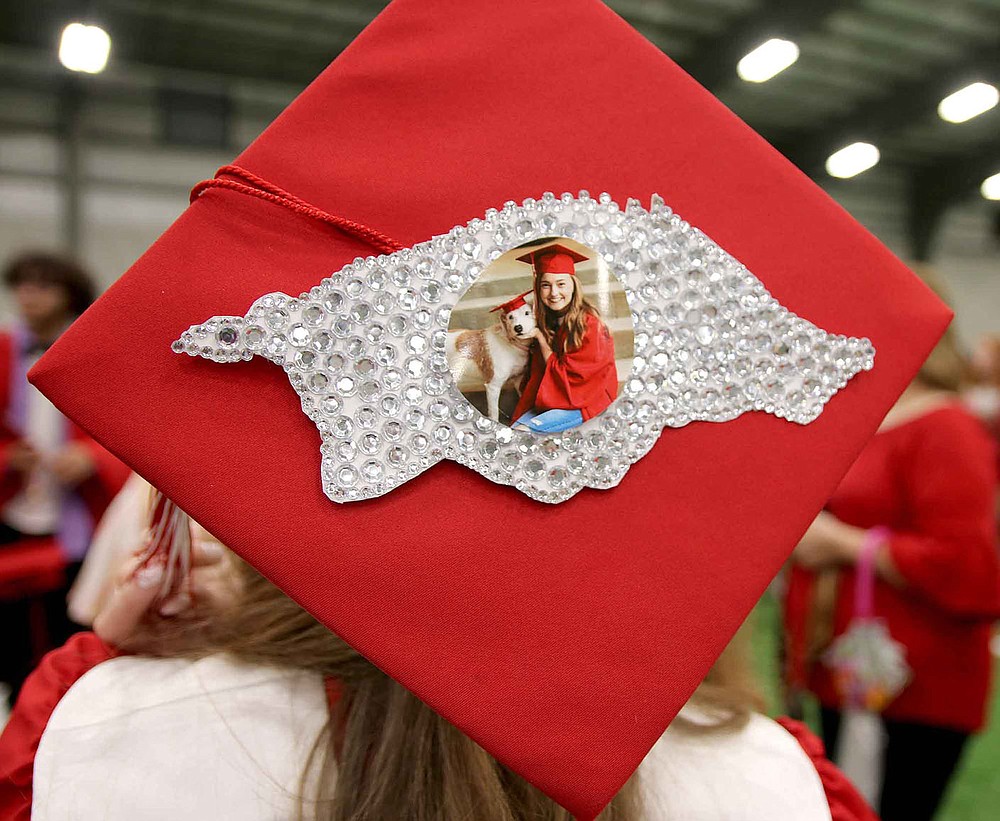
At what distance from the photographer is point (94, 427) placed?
473 mm

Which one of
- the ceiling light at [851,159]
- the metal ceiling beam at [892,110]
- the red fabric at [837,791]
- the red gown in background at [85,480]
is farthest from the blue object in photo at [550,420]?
the ceiling light at [851,159]

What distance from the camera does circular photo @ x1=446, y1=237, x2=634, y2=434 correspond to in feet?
1.65

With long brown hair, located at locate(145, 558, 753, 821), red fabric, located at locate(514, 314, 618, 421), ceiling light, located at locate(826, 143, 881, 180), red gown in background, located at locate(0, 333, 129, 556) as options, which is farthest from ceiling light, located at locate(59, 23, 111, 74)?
ceiling light, located at locate(826, 143, 881, 180)

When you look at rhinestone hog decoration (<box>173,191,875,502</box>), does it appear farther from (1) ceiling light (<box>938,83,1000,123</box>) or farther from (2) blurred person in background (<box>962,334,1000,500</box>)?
(1) ceiling light (<box>938,83,1000,123</box>)

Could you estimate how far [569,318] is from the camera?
0.52m

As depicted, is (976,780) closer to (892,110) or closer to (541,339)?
(541,339)

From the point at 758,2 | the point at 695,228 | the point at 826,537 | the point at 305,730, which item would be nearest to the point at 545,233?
the point at 695,228

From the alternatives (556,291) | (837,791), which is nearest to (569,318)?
(556,291)

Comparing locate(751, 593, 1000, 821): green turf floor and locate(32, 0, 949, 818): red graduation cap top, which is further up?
locate(32, 0, 949, 818): red graduation cap top

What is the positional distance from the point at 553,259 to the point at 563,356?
2.6 inches

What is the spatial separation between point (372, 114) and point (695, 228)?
25 cm

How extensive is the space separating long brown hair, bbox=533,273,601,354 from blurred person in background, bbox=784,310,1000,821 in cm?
96

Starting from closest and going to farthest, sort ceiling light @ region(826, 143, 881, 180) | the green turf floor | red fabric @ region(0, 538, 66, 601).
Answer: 1. red fabric @ region(0, 538, 66, 601)
2. the green turf floor
3. ceiling light @ region(826, 143, 881, 180)

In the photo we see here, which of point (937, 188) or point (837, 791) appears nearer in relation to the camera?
point (837, 791)
